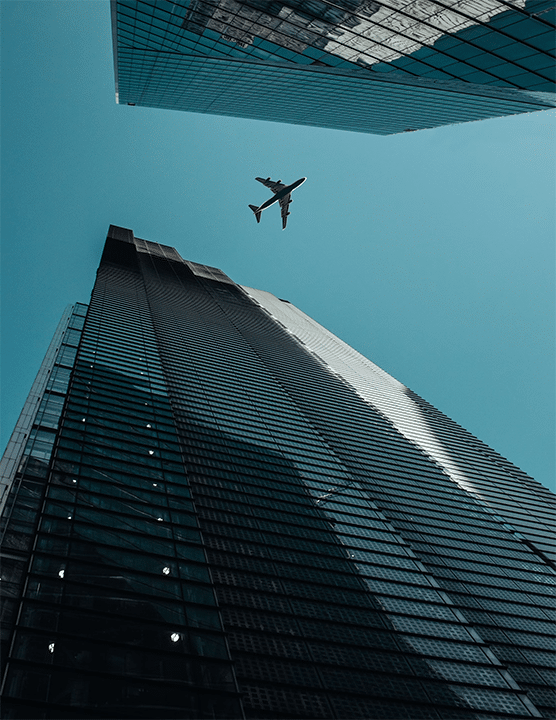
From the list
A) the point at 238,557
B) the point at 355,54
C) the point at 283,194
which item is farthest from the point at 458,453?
the point at 355,54

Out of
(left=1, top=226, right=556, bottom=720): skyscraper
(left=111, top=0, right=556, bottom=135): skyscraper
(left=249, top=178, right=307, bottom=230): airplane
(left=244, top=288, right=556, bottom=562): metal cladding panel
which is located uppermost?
(left=111, top=0, right=556, bottom=135): skyscraper

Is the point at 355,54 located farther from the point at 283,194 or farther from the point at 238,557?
the point at 283,194

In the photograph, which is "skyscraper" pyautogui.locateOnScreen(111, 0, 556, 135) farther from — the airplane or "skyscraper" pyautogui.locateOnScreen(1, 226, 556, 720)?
"skyscraper" pyautogui.locateOnScreen(1, 226, 556, 720)

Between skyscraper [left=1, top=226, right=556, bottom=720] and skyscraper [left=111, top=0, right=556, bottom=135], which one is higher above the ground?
skyscraper [left=111, top=0, right=556, bottom=135]

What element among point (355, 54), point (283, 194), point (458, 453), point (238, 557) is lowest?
point (458, 453)

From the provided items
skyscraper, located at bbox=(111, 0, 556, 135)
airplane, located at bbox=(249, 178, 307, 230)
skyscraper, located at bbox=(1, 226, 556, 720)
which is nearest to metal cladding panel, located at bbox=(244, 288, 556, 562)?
skyscraper, located at bbox=(1, 226, 556, 720)

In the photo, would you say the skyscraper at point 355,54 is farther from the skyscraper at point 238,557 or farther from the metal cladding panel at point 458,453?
the metal cladding panel at point 458,453
